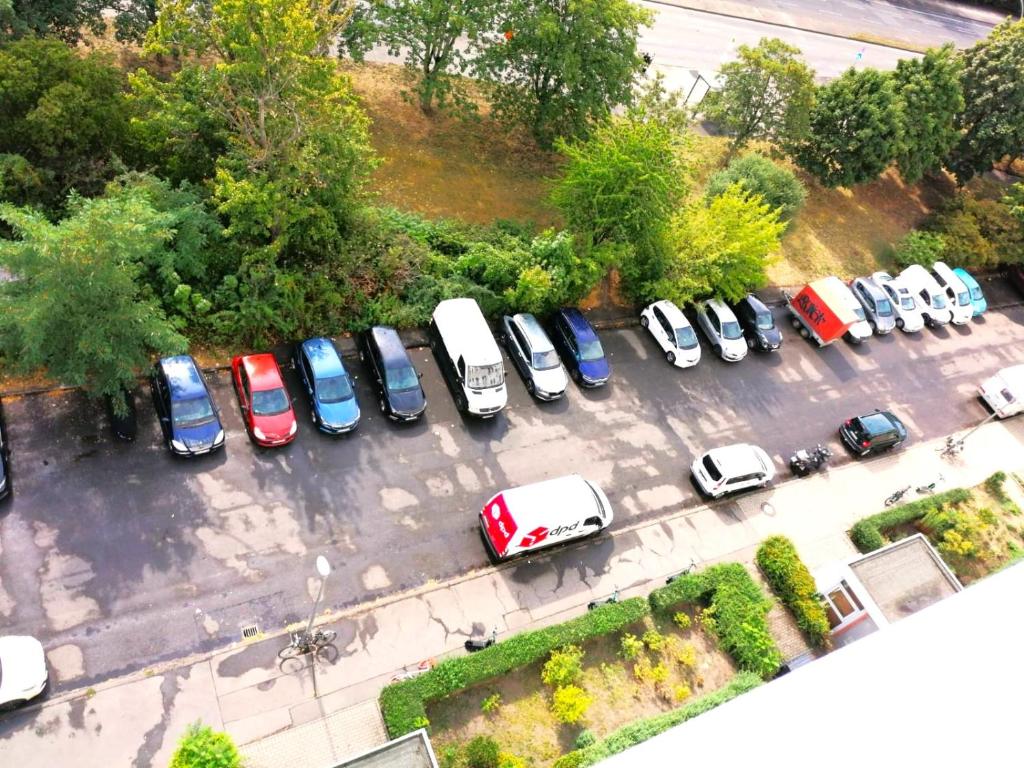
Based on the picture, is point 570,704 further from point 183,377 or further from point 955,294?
point 955,294

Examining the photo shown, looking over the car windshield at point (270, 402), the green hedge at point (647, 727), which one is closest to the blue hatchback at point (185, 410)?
the car windshield at point (270, 402)

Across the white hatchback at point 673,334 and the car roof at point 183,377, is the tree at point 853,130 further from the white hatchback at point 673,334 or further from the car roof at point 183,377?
the car roof at point 183,377

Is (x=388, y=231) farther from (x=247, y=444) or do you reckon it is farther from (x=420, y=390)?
(x=247, y=444)

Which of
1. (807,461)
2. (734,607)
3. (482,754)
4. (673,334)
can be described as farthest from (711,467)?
(482,754)

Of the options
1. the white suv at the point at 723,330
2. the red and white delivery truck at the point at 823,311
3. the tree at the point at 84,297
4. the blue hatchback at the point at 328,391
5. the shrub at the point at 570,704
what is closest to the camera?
the tree at the point at 84,297

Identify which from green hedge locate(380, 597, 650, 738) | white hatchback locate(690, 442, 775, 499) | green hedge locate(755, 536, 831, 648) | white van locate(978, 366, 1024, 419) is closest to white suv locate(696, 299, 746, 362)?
white hatchback locate(690, 442, 775, 499)

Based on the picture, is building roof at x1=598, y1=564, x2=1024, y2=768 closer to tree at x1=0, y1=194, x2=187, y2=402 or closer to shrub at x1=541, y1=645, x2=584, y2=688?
shrub at x1=541, y1=645, x2=584, y2=688
